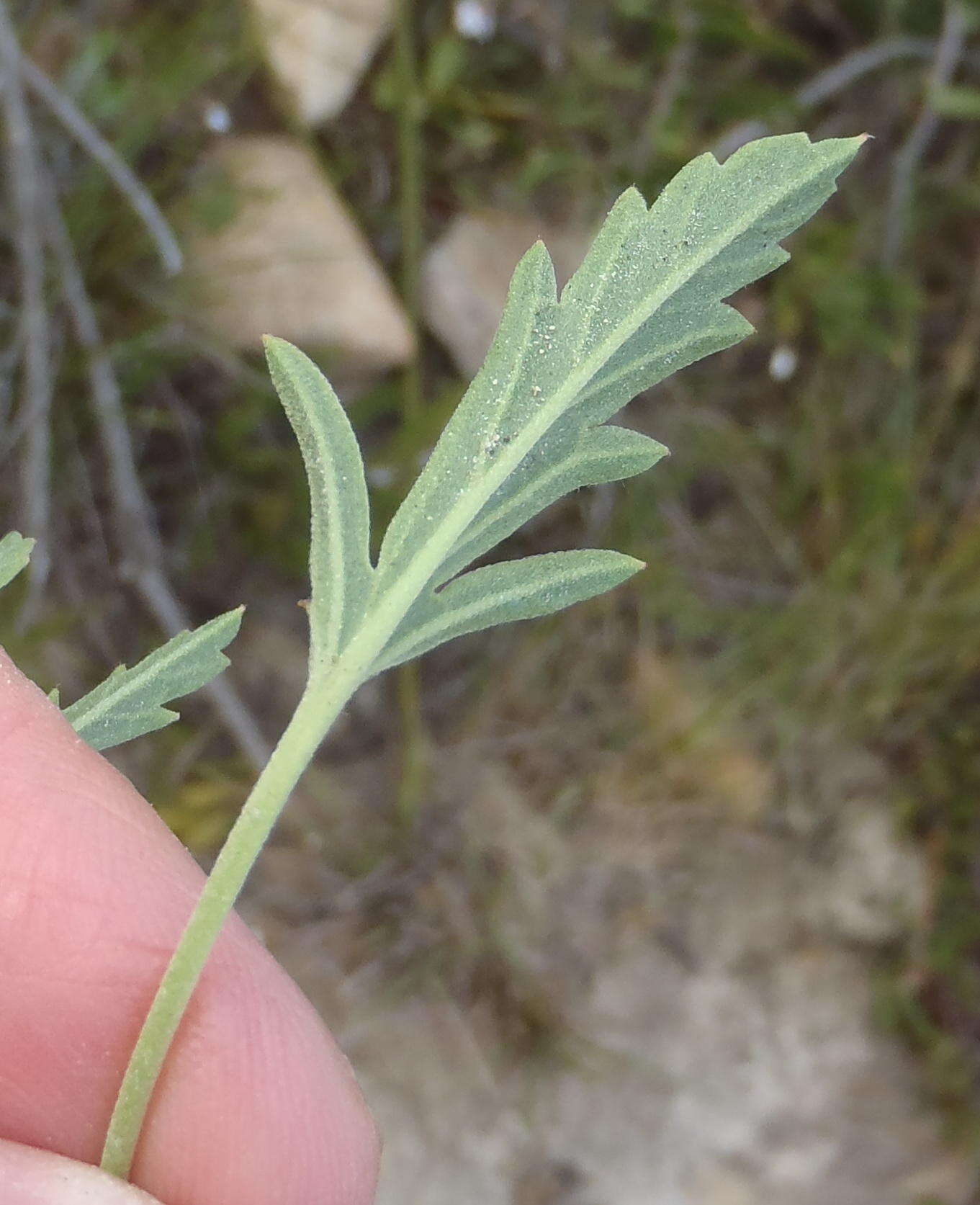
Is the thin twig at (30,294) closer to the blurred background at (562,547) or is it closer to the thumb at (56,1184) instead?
the blurred background at (562,547)

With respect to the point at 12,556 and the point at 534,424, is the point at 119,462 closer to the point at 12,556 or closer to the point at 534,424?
the point at 12,556

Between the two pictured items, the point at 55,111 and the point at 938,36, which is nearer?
the point at 55,111

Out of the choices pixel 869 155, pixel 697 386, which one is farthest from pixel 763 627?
pixel 869 155

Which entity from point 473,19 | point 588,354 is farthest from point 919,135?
point 588,354

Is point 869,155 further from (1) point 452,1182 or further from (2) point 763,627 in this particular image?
(1) point 452,1182

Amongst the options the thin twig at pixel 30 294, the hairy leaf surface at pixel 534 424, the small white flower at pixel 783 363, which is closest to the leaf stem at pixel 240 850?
the hairy leaf surface at pixel 534 424

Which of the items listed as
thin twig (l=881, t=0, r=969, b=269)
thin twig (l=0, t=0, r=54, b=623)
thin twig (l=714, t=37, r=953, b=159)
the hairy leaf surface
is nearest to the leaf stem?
the hairy leaf surface
